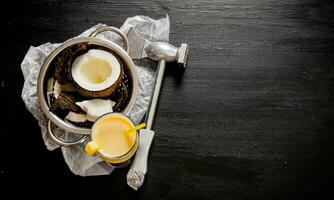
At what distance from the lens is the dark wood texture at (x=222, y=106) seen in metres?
0.98

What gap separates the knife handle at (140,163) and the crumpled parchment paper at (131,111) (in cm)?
5

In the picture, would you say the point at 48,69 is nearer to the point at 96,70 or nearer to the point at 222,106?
the point at 96,70

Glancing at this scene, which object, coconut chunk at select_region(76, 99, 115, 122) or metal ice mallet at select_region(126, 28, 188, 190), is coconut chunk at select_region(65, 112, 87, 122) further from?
metal ice mallet at select_region(126, 28, 188, 190)

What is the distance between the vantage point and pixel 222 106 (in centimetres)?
100

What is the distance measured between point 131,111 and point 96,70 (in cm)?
13

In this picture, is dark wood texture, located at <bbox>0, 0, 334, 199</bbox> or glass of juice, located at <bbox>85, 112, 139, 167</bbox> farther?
dark wood texture, located at <bbox>0, 0, 334, 199</bbox>

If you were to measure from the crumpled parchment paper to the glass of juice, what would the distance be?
0.29 ft

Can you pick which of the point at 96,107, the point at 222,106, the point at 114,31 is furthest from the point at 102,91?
the point at 222,106

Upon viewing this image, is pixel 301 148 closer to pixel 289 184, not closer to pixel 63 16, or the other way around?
pixel 289 184

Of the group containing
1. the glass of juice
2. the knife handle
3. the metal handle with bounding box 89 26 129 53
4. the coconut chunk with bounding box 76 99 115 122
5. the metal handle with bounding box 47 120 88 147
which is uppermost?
the metal handle with bounding box 89 26 129 53

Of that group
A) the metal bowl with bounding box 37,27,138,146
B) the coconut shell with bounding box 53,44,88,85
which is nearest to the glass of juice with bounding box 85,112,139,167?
the metal bowl with bounding box 37,27,138,146

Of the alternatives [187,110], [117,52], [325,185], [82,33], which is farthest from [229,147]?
[82,33]

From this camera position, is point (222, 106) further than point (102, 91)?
Yes

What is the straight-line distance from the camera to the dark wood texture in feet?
3.21
